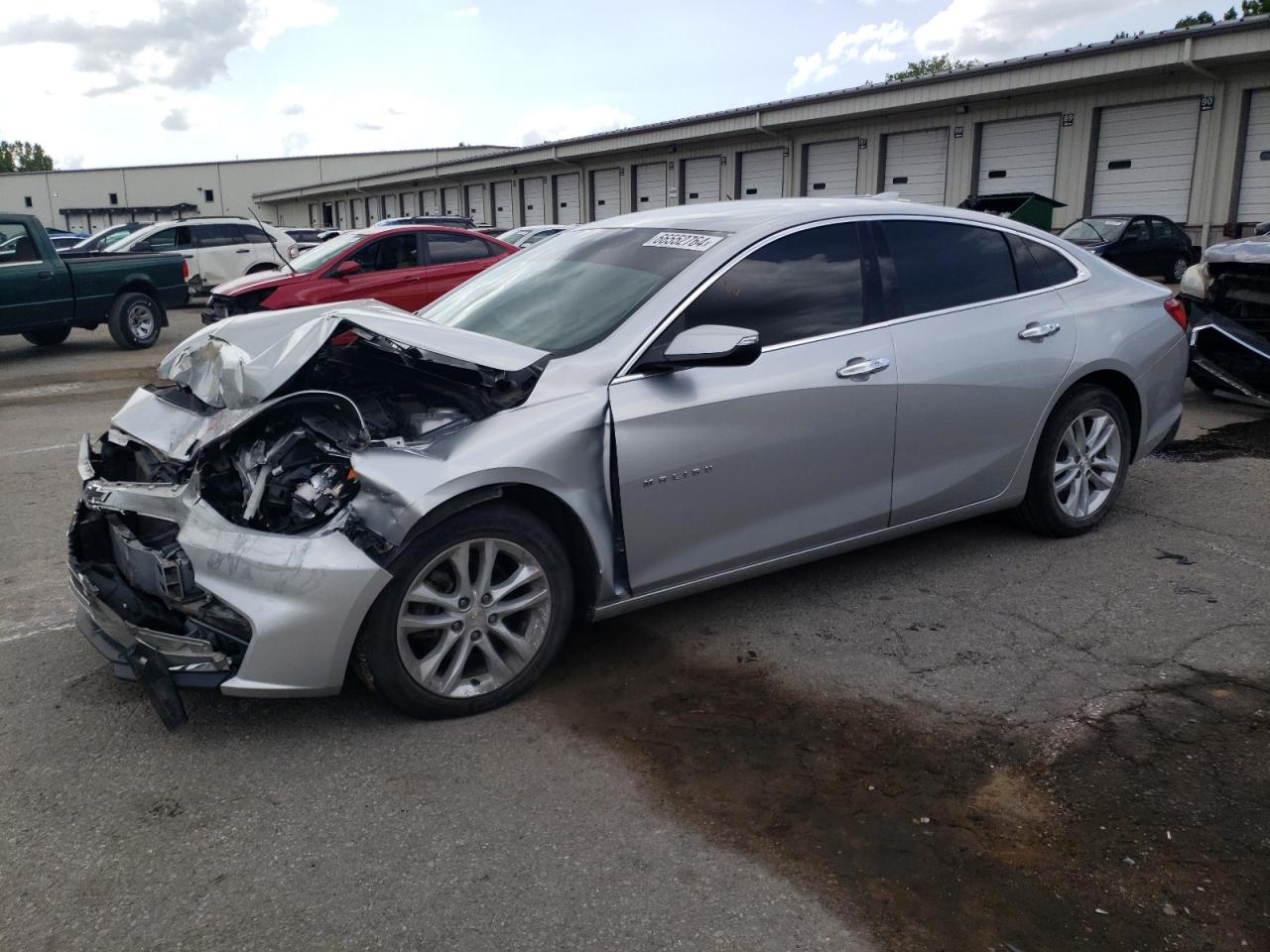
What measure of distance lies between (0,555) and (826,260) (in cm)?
432

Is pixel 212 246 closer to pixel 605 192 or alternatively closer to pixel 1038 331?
pixel 1038 331

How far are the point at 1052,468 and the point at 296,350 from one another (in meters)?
3.47

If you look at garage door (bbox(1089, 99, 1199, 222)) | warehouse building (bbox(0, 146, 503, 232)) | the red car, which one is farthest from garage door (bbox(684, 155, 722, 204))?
warehouse building (bbox(0, 146, 503, 232))

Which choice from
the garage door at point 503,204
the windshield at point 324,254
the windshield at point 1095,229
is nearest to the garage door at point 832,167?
the windshield at point 1095,229

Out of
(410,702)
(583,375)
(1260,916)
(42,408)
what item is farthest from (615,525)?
(42,408)

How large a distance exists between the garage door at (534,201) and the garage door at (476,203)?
439cm

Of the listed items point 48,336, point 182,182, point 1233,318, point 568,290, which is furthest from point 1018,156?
point 182,182

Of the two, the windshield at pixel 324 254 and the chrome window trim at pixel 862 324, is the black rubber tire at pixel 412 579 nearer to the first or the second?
the chrome window trim at pixel 862 324

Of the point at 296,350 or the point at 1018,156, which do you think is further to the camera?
the point at 1018,156

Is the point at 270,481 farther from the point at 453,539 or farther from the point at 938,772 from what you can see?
the point at 938,772

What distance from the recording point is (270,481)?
3.36m

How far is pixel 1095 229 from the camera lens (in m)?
19.7

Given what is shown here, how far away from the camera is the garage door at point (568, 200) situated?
3860 cm

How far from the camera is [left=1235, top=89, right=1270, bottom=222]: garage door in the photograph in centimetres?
1988
